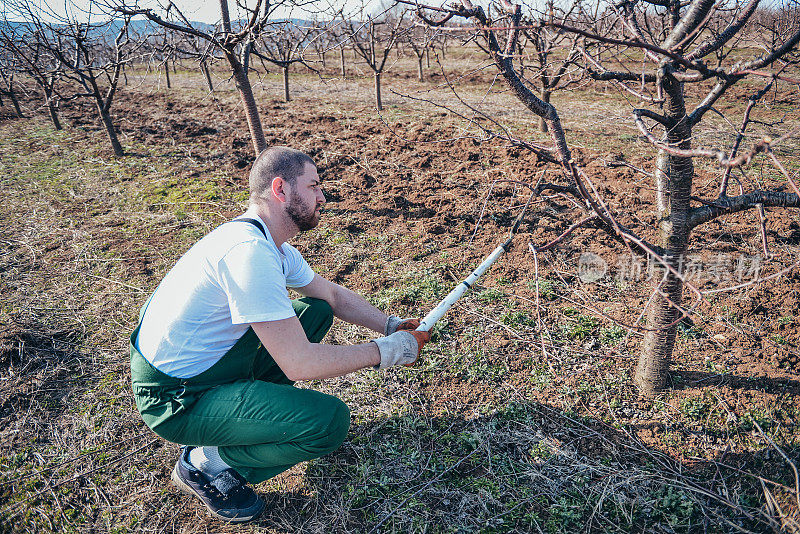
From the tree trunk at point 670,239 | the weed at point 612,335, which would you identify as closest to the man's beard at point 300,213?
the tree trunk at point 670,239

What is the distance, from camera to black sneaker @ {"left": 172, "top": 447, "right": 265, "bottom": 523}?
78.4 inches

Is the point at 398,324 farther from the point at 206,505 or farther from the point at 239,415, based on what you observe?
the point at 206,505

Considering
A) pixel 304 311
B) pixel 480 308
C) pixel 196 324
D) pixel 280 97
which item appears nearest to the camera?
pixel 196 324

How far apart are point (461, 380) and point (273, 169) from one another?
1.49 metres

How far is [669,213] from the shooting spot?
2.01m

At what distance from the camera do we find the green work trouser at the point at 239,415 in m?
1.88

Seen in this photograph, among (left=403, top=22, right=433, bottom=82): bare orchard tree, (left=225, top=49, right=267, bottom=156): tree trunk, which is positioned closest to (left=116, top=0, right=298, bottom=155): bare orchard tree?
(left=225, top=49, right=267, bottom=156): tree trunk

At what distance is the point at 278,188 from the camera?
203 cm

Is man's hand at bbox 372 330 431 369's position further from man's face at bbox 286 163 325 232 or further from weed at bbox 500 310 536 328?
weed at bbox 500 310 536 328

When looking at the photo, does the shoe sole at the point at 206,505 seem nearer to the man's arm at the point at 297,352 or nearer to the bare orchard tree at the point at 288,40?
the man's arm at the point at 297,352

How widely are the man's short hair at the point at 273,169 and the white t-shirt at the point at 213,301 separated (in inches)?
8.0

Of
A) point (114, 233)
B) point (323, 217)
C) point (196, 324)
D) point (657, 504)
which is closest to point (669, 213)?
point (657, 504)

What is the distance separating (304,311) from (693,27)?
6.54 ft

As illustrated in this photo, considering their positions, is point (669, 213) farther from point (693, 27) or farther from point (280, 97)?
point (280, 97)
